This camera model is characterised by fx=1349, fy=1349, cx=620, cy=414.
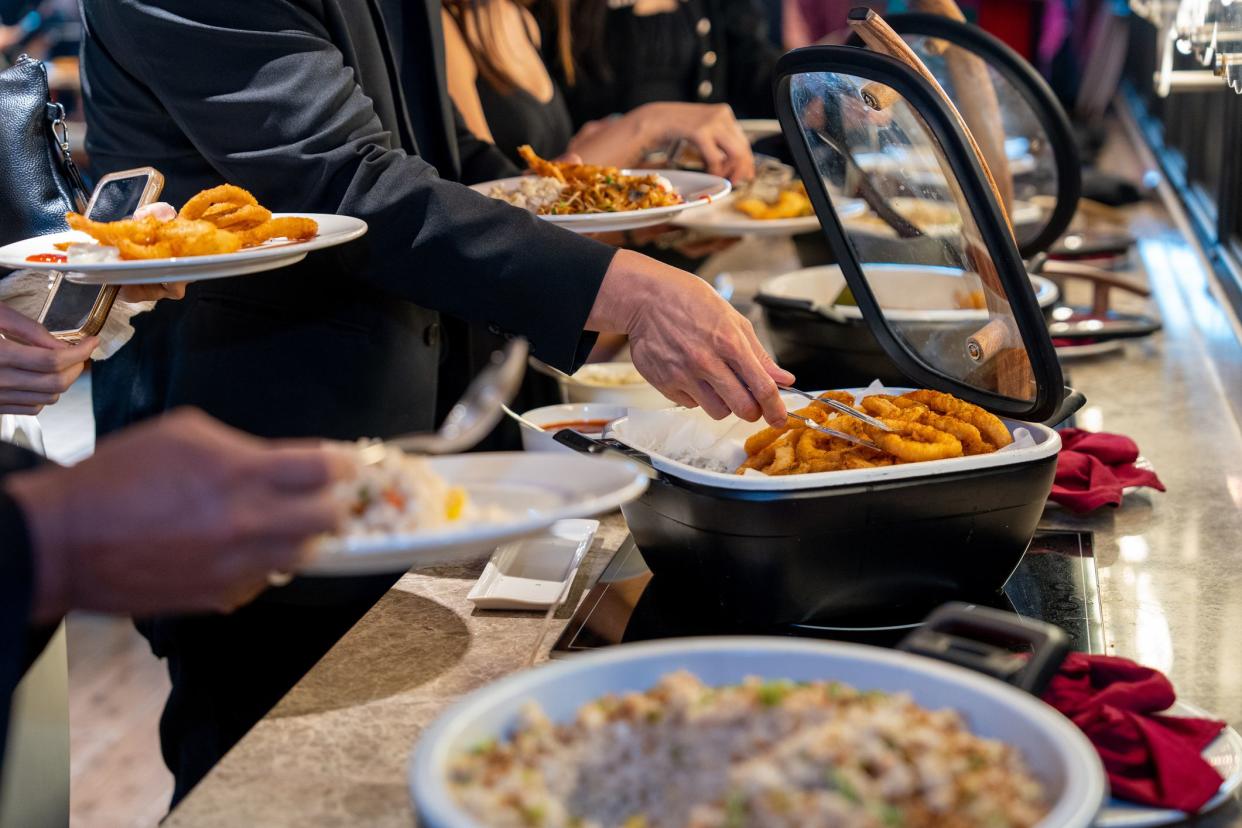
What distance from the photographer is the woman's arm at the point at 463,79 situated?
2.38 m

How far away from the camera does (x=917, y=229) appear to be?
1510 millimetres

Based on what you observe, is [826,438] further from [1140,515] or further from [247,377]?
[247,377]

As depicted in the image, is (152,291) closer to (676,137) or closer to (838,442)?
(838,442)

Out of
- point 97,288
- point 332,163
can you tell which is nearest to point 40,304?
point 97,288

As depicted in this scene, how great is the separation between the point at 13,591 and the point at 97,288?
A: 708 mm

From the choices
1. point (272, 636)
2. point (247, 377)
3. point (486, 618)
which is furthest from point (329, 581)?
point (486, 618)

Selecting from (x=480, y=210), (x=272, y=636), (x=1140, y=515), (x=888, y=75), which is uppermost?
(x=888, y=75)

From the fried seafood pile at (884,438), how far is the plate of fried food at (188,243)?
0.45 m

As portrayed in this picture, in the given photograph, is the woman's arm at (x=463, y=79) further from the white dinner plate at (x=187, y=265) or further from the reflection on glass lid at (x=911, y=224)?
the white dinner plate at (x=187, y=265)

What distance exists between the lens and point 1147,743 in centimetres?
96

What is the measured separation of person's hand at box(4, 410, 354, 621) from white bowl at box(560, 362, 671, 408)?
1.25 meters

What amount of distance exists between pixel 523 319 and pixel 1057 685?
2.41 feet

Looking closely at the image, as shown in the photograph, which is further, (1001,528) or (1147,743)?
(1001,528)

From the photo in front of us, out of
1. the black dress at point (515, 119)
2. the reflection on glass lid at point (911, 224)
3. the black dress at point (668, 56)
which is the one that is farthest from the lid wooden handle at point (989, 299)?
the black dress at point (668, 56)
